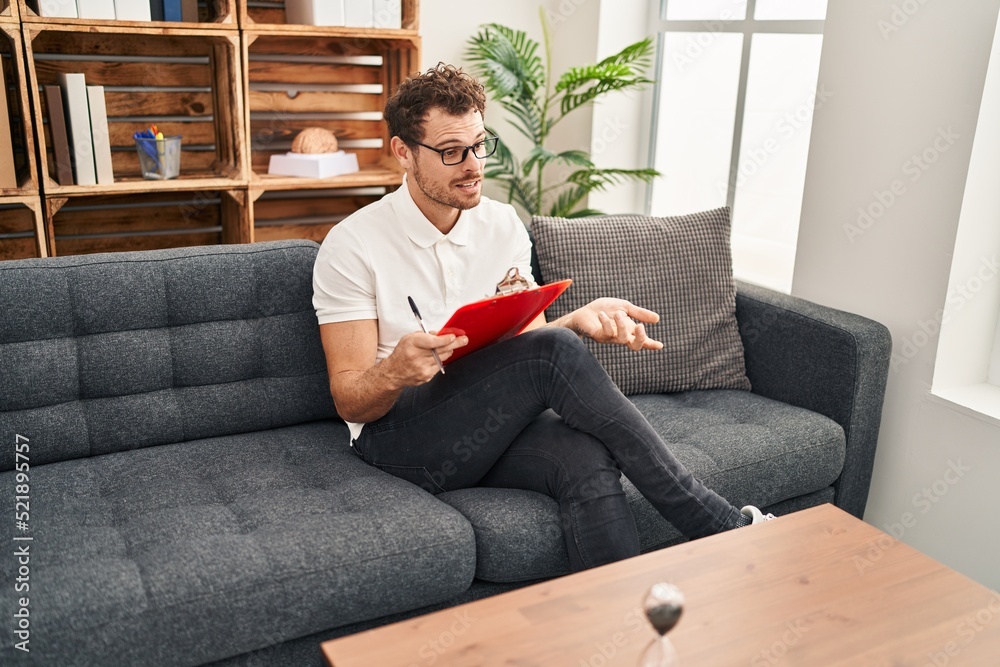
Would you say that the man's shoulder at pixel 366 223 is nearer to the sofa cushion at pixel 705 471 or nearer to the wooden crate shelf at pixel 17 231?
the sofa cushion at pixel 705 471

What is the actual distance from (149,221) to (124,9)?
2.36 ft

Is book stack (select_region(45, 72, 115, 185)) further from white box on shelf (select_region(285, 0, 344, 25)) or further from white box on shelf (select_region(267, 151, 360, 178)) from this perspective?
white box on shelf (select_region(285, 0, 344, 25))

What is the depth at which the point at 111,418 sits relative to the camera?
6.00ft

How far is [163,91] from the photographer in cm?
286

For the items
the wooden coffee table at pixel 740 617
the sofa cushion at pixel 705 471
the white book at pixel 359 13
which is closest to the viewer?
the wooden coffee table at pixel 740 617

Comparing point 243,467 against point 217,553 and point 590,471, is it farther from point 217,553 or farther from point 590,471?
point 590,471

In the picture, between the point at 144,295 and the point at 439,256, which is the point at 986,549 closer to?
the point at 439,256

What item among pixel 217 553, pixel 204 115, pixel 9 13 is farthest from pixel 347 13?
pixel 217 553

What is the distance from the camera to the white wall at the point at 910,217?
6.63 feet

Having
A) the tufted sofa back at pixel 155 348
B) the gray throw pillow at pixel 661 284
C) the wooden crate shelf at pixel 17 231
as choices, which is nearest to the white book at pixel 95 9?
the wooden crate shelf at pixel 17 231

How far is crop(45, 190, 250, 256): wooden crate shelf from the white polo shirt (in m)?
1.08

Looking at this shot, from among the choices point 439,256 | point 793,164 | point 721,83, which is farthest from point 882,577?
point 721,83

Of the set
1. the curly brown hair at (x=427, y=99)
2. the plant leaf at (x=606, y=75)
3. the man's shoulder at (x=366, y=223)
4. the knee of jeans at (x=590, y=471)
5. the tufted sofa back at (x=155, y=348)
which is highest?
the plant leaf at (x=606, y=75)

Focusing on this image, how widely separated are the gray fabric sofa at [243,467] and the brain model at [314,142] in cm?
101
